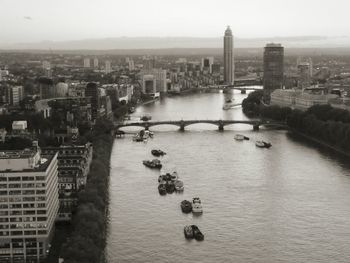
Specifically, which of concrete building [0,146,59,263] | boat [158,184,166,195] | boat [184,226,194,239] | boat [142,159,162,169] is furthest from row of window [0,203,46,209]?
boat [142,159,162,169]

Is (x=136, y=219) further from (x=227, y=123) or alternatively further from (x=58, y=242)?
(x=227, y=123)

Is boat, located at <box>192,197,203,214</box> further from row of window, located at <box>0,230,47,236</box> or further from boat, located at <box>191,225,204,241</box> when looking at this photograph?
row of window, located at <box>0,230,47,236</box>

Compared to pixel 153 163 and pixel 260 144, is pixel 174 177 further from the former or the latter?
pixel 260 144

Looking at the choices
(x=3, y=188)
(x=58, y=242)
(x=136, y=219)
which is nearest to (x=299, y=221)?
(x=136, y=219)

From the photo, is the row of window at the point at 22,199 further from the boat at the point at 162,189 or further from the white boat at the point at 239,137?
the white boat at the point at 239,137

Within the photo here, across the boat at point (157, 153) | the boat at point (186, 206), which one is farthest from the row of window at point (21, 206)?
the boat at point (157, 153)
